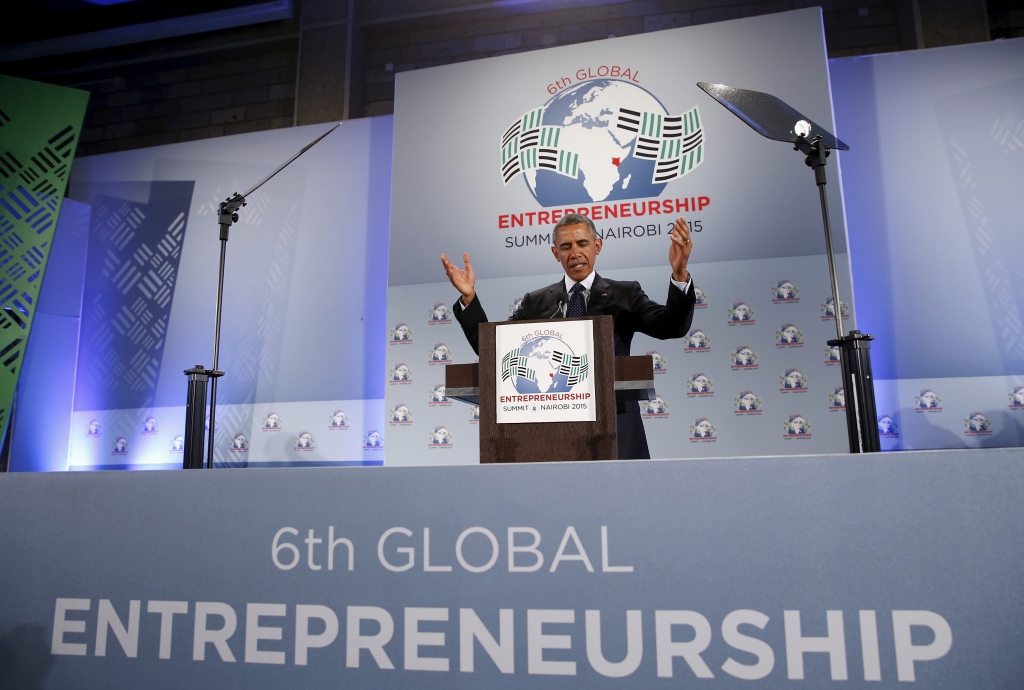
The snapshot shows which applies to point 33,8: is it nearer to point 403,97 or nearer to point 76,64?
point 76,64

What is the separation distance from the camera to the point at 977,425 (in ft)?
10.8

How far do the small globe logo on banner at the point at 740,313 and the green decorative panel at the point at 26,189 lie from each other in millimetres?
4048

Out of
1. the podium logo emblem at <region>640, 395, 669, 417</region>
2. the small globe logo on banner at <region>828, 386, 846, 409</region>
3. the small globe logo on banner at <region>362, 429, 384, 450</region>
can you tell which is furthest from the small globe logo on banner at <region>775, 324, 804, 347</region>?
the small globe logo on banner at <region>362, 429, 384, 450</region>

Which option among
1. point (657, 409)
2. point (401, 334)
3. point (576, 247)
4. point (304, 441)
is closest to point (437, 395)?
point (401, 334)

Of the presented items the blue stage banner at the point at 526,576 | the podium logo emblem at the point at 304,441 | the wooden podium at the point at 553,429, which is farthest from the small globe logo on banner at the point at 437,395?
the blue stage banner at the point at 526,576

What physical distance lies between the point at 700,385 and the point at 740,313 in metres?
0.42

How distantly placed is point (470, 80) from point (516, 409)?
10.3ft

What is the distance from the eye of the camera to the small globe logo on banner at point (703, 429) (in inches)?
133

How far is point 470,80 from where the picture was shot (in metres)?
3.97

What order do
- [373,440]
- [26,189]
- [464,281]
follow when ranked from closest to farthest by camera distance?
[464,281]
[373,440]
[26,189]

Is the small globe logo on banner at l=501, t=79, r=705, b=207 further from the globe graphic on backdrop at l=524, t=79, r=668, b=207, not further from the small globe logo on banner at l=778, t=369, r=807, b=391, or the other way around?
the small globe logo on banner at l=778, t=369, r=807, b=391

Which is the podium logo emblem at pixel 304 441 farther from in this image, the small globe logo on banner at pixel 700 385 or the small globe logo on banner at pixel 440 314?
the small globe logo on banner at pixel 700 385

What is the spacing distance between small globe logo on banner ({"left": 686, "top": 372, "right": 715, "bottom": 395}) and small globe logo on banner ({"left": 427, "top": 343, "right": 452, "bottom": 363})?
4.17ft

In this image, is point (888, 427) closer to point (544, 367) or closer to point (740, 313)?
point (740, 313)
